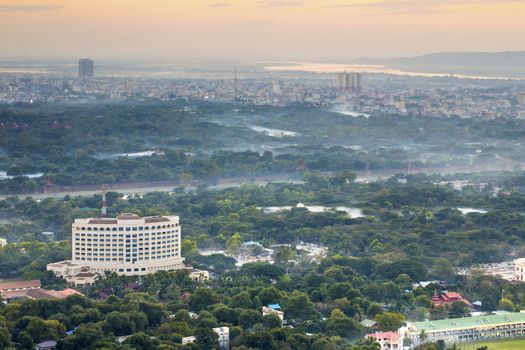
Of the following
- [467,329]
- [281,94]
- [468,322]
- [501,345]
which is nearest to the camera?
[501,345]

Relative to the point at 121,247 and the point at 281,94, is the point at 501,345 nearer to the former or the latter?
the point at 121,247

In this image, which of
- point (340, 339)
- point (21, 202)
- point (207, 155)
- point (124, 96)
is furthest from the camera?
point (124, 96)

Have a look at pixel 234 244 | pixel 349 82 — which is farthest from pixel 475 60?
pixel 234 244

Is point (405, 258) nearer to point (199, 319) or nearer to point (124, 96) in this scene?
point (199, 319)

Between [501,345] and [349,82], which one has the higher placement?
[501,345]

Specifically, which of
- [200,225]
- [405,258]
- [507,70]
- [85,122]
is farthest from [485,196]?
[507,70]

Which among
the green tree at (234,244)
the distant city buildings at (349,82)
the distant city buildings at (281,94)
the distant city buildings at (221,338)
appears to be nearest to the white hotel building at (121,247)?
the green tree at (234,244)

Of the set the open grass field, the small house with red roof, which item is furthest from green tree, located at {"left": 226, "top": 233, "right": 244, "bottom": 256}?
the small house with red roof

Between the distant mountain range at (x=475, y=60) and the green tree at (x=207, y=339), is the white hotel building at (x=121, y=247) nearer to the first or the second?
the green tree at (x=207, y=339)
